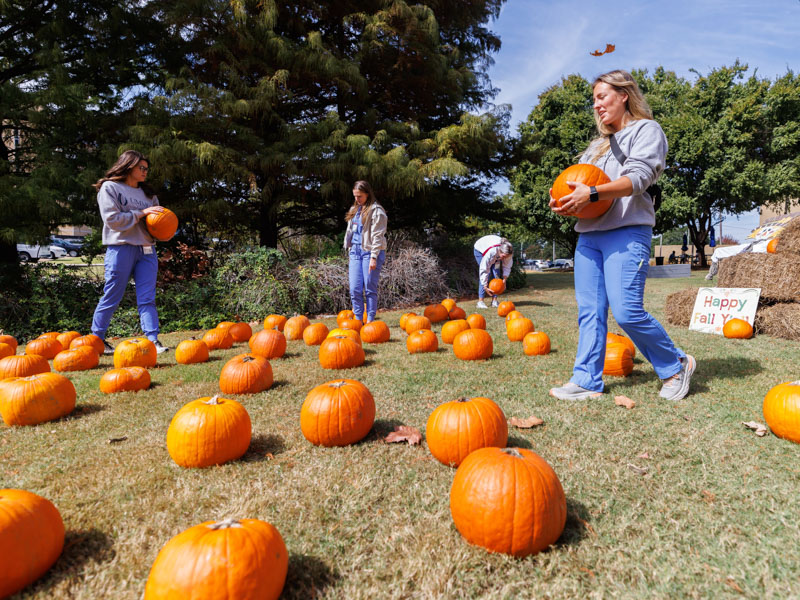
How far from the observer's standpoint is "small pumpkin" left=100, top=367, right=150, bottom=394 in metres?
3.55

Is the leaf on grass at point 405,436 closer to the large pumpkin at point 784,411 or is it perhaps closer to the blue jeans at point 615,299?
the blue jeans at point 615,299

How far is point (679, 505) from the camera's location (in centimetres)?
185

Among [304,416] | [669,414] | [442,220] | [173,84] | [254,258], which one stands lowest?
[669,414]

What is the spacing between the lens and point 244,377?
347 centimetres

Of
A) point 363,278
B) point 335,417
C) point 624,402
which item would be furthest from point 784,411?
point 363,278

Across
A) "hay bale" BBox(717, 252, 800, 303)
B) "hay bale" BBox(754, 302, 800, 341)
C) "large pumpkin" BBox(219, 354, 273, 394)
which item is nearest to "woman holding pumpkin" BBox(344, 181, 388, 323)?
"large pumpkin" BBox(219, 354, 273, 394)

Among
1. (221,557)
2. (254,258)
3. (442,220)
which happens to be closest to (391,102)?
(442,220)

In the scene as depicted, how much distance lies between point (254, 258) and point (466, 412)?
714 cm

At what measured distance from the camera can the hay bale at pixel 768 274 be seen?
5.89 metres

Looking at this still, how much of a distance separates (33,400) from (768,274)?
8801mm

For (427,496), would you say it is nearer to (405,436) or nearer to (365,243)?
(405,436)

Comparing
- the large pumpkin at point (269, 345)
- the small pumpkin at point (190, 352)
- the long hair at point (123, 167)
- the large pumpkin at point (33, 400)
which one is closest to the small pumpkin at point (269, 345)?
the large pumpkin at point (269, 345)

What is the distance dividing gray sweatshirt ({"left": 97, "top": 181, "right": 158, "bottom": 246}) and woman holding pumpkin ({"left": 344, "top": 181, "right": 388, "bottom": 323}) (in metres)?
2.61

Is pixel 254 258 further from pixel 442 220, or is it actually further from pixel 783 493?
pixel 783 493
